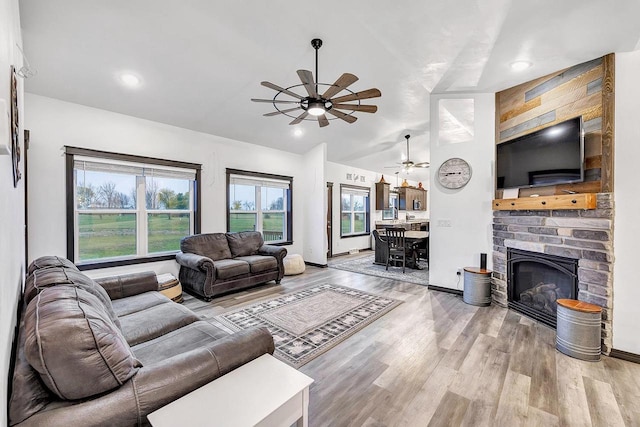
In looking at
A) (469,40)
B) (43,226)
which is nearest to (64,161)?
(43,226)

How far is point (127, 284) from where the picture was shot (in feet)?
9.27

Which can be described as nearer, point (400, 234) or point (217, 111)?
point (217, 111)

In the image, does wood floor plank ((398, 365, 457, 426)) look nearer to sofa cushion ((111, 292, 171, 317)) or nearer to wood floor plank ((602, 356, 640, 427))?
wood floor plank ((602, 356, 640, 427))

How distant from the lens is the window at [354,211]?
26.5 ft

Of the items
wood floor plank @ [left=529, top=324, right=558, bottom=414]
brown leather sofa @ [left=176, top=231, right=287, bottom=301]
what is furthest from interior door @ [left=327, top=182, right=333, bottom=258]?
wood floor plank @ [left=529, top=324, right=558, bottom=414]

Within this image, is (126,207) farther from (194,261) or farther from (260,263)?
(260,263)

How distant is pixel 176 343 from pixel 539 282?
3.93 meters

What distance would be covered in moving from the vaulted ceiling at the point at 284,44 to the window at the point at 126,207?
2.59 ft

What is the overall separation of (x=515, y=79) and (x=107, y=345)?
4572 mm

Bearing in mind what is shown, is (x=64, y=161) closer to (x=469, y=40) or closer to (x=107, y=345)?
(x=107, y=345)

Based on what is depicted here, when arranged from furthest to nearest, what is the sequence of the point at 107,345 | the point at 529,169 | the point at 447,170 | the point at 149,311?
the point at 447,170 < the point at 529,169 < the point at 149,311 < the point at 107,345

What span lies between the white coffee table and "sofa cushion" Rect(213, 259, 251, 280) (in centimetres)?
287

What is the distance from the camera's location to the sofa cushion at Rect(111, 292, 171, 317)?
2.41 metres

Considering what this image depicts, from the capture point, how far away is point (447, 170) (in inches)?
169
